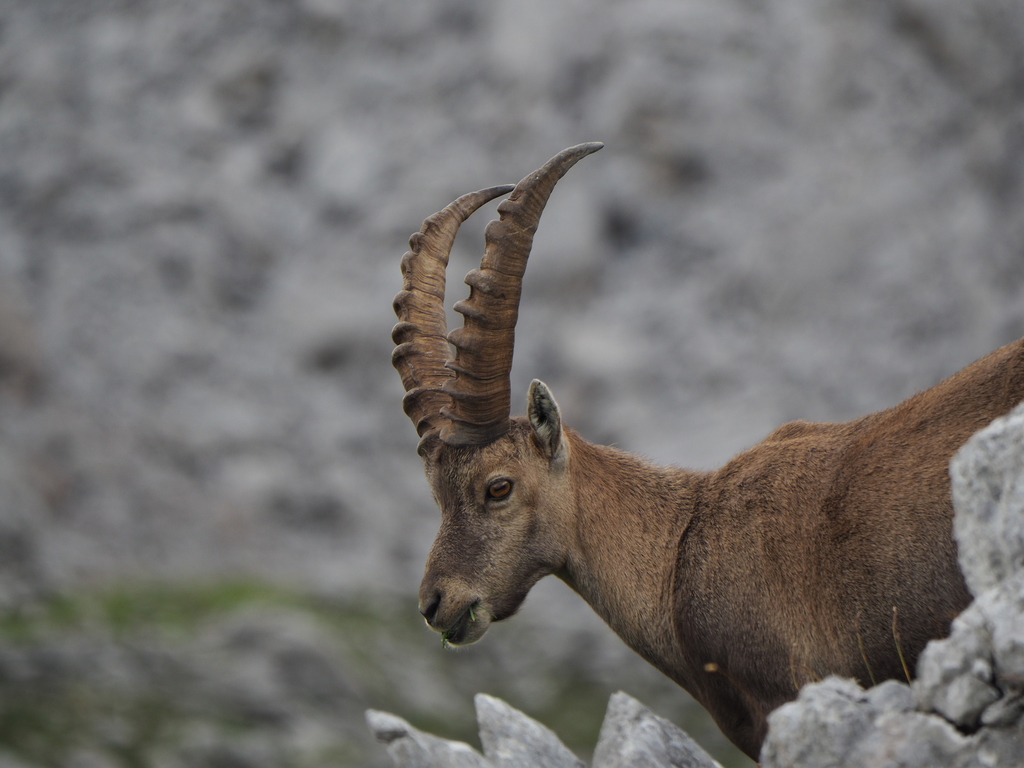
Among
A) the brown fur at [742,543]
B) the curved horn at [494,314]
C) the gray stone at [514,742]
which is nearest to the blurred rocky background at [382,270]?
the gray stone at [514,742]

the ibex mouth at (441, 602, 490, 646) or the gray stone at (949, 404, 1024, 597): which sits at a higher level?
the ibex mouth at (441, 602, 490, 646)

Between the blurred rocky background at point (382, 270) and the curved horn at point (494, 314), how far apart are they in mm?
10266

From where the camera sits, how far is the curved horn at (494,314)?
676cm

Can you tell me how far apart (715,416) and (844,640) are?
11.8 m

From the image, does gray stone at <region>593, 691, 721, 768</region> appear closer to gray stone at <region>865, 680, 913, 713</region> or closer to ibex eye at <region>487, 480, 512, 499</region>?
ibex eye at <region>487, 480, 512, 499</region>

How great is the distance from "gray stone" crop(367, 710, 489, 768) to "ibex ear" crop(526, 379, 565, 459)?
1957 mm

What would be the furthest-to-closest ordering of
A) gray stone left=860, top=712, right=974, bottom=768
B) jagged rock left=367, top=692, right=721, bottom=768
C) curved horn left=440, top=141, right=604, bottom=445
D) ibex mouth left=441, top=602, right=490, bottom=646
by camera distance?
ibex mouth left=441, top=602, right=490, bottom=646
curved horn left=440, top=141, right=604, bottom=445
jagged rock left=367, top=692, right=721, bottom=768
gray stone left=860, top=712, right=974, bottom=768

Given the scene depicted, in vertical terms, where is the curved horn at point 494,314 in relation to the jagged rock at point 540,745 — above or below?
above

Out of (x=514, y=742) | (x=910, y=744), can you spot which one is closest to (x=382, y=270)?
(x=514, y=742)

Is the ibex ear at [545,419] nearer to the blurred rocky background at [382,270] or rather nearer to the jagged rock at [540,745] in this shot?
the jagged rock at [540,745]

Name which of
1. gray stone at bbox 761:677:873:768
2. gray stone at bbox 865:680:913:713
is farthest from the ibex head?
gray stone at bbox 865:680:913:713

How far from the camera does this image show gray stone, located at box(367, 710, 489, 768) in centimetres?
661

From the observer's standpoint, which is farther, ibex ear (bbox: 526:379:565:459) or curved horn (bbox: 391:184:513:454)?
curved horn (bbox: 391:184:513:454)

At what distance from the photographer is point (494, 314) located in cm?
685
